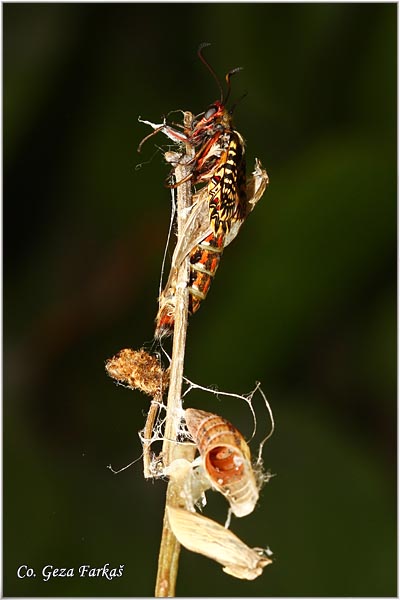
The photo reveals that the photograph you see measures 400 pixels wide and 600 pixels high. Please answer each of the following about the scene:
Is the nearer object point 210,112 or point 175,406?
point 175,406

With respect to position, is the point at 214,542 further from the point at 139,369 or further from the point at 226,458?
the point at 139,369

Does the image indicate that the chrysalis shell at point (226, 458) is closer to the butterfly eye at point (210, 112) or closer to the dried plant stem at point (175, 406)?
the dried plant stem at point (175, 406)

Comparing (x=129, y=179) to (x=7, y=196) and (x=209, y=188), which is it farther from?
(x=209, y=188)

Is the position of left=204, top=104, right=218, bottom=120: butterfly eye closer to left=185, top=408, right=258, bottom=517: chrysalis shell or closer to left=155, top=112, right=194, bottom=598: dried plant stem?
left=155, top=112, right=194, bottom=598: dried plant stem

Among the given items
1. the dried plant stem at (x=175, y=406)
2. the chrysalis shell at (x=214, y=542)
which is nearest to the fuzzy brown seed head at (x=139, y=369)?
the dried plant stem at (x=175, y=406)

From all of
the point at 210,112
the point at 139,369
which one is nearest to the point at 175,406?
the point at 139,369
